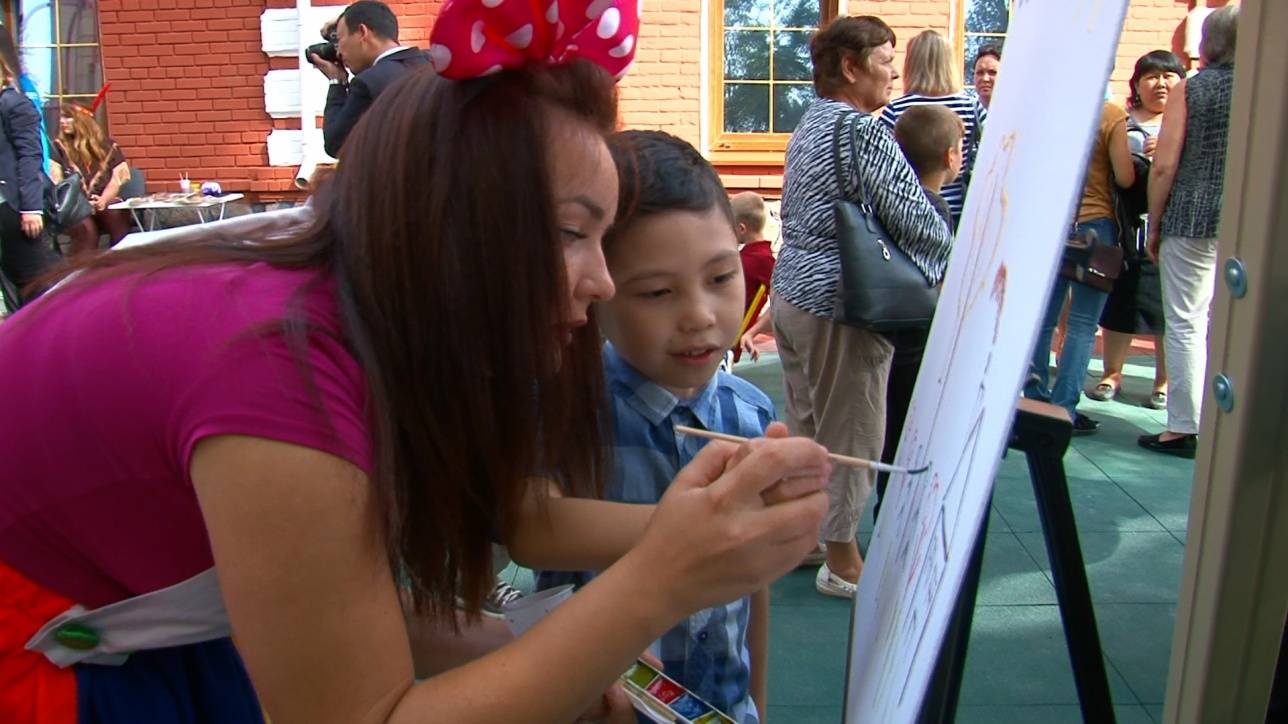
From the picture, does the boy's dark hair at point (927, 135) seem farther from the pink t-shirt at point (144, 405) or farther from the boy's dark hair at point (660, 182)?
the pink t-shirt at point (144, 405)

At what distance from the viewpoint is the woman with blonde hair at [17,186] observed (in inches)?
184

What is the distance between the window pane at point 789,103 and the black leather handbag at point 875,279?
5.12 meters

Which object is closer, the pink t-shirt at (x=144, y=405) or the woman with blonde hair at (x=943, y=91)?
the pink t-shirt at (x=144, y=405)

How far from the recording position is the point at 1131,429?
4.62 metres

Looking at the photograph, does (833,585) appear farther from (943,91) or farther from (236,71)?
(236,71)

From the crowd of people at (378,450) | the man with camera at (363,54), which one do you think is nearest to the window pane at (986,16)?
the man with camera at (363,54)

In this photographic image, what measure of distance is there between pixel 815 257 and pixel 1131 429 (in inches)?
100

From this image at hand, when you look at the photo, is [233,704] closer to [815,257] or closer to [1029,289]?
[1029,289]

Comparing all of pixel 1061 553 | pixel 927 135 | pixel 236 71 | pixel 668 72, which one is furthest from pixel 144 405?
pixel 236 71

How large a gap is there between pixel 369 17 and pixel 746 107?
390 centimetres

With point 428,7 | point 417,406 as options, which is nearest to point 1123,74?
point 428,7

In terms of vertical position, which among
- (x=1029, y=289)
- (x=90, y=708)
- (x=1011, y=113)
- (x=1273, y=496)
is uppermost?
(x=1011, y=113)

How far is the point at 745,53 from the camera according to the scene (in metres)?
7.45

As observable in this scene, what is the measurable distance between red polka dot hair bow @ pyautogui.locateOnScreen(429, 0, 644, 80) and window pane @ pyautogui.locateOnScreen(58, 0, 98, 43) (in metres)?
8.14
